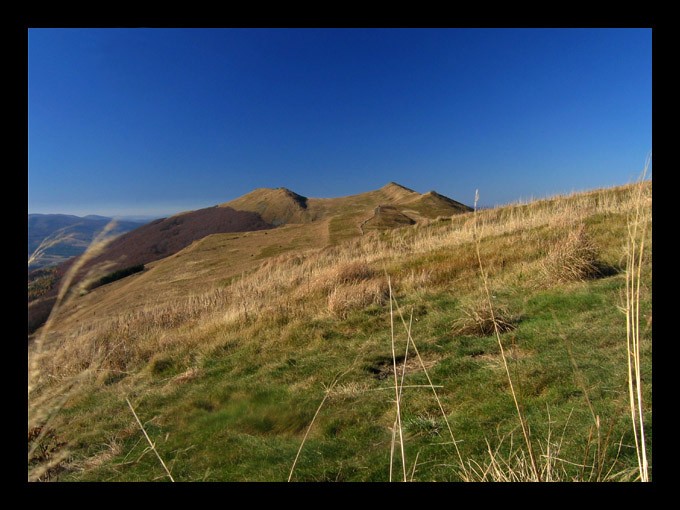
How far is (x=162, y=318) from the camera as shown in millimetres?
11008

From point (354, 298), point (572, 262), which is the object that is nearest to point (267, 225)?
point (354, 298)

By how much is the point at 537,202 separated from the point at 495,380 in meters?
16.4

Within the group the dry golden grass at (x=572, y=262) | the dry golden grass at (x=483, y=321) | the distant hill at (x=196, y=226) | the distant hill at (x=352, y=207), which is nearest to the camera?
the dry golden grass at (x=483, y=321)

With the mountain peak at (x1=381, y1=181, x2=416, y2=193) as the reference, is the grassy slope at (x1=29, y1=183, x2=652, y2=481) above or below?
below

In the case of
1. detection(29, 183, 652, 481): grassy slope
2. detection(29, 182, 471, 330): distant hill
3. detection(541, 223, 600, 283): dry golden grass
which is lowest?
detection(29, 183, 652, 481): grassy slope

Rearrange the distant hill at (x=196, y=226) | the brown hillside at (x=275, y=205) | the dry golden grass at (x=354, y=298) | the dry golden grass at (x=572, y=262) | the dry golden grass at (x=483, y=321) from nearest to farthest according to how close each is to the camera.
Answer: the dry golden grass at (x=483, y=321)
the dry golden grass at (x=572, y=262)
the dry golden grass at (x=354, y=298)
the distant hill at (x=196, y=226)
the brown hillside at (x=275, y=205)

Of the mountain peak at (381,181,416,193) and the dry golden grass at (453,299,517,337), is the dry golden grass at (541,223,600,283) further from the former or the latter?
the mountain peak at (381,181,416,193)

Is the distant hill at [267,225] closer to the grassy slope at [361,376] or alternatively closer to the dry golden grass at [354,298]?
the grassy slope at [361,376]

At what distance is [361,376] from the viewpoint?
517 centimetres

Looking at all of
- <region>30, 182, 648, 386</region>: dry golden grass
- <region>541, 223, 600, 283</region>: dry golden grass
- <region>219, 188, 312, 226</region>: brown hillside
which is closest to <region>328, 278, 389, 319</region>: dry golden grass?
<region>30, 182, 648, 386</region>: dry golden grass

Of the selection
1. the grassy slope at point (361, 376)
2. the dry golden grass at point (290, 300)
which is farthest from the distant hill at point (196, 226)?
the grassy slope at point (361, 376)

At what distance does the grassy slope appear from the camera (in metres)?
3.31

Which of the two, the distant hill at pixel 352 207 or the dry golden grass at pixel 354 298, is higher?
the distant hill at pixel 352 207

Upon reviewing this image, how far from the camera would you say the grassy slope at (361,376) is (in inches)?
130
